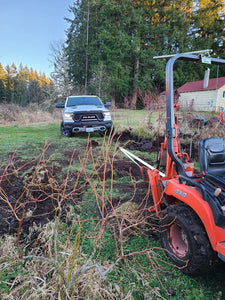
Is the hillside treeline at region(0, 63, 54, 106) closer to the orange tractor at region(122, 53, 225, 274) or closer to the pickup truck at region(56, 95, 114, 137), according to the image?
the pickup truck at region(56, 95, 114, 137)

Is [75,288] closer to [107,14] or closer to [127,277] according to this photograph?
[127,277]

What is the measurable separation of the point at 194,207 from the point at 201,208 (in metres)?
0.09

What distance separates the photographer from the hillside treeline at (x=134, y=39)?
98.0 feet

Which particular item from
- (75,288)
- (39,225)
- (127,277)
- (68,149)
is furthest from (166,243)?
(68,149)

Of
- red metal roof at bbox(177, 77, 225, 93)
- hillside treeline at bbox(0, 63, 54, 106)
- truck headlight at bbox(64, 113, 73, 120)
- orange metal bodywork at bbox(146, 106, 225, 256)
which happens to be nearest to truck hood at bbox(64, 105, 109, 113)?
truck headlight at bbox(64, 113, 73, 120)

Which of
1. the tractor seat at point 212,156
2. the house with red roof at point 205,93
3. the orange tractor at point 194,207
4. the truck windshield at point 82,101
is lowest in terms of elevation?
the orange tractor at point 194,207

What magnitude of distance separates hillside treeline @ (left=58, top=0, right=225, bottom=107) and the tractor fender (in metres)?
26.6

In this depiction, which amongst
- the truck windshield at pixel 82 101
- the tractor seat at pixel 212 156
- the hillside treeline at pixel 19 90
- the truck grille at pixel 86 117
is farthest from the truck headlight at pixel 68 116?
the hillside treeline at pixel 19 90

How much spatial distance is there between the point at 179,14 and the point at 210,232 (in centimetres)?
3791

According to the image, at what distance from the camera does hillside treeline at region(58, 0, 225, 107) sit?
2988 cm

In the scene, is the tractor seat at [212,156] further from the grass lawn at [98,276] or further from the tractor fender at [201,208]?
the grass lawn at [98,276]

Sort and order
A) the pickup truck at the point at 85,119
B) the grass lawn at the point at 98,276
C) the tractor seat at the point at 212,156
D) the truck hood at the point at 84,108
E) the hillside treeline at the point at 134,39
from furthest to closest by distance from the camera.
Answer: the hillside treeline at the point at 134,39
the truck hood at the point at 84,108
the pickup truck at the point at 85,119
the tractor seat at the point at 212,156
the grass lawn at the point at 98,276

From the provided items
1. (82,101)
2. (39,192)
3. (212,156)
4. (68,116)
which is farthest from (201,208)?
(82,101)

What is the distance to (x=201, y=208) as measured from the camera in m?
1.91
